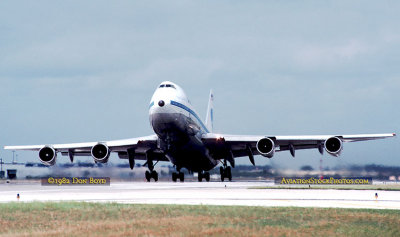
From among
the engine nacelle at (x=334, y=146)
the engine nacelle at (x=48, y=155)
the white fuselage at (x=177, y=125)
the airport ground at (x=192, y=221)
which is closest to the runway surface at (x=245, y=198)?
the airport ground at (x=192, y=221)

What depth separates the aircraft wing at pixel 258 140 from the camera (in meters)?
43.2

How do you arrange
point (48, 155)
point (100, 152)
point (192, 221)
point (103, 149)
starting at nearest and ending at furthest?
point (192, 221)
point (103, 149)
point (100, 152)
point (48, 155)

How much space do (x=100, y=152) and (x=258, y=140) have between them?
1365cm

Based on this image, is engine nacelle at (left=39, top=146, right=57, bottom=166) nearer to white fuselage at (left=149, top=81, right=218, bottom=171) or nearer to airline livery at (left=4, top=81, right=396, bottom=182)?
airline livery at (left=4, top=81, right=396, bottom=182)

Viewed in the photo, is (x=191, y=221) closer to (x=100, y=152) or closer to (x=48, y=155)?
(x=100, y=152)

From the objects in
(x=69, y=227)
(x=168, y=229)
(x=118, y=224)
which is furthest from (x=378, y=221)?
(x=69, y=227)

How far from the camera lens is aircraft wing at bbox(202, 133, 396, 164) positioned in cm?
4325

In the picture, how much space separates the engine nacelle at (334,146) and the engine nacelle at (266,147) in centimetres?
446

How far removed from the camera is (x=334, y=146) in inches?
1634

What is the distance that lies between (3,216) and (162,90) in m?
23.7

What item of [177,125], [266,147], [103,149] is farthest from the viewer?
[103,149]

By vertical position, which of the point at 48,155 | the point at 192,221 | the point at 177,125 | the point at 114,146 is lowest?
the point at 192,221

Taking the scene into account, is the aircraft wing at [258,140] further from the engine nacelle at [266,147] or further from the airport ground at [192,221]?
the airport ground at [192,221]

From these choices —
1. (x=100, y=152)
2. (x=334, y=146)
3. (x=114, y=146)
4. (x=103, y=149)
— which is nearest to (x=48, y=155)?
(x=100, y=152)
